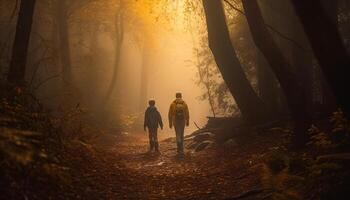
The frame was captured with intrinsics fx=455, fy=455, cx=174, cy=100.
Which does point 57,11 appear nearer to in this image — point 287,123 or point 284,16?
point 284,16

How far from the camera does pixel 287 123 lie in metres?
14.2

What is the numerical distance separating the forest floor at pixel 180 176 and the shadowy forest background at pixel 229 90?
16.9 inches

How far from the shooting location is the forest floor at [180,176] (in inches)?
334

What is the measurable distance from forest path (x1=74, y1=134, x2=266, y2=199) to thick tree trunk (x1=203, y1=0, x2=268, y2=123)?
1.95m

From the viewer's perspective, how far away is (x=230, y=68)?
52.4 feet

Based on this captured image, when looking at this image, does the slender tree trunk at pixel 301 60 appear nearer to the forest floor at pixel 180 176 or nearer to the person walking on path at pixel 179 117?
the forest floor at pixel 180 176

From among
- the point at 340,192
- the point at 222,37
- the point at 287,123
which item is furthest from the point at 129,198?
the point at 222,37

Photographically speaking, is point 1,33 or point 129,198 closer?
point 129,198

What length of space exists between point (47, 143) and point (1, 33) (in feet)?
90.7

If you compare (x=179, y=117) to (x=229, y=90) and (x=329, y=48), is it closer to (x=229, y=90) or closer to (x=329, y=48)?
(x=229, y=90)

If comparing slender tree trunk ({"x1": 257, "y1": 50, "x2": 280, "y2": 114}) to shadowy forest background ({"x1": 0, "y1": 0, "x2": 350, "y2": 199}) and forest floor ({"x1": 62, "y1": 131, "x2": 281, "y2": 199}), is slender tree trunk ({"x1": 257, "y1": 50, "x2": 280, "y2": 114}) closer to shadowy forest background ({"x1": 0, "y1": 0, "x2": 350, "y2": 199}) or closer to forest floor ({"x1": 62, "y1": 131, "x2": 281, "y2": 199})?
shadowy forest background ({"x1": 0, "y1": 0, "x2": 350, "y2": 199})

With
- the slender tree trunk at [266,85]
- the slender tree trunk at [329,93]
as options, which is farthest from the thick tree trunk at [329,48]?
the slender tree trunk at [266,85]

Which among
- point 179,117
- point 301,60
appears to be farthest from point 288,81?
point 301,60

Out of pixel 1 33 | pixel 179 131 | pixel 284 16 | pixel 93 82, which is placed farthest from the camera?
pixel 93 82
